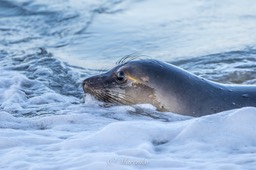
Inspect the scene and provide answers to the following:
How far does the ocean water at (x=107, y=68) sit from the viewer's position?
4035 millimetres

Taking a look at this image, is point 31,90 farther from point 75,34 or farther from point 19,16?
point 19,16

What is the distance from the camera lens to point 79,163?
387 centimetres

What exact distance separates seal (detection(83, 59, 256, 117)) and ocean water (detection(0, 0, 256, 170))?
0.10 m

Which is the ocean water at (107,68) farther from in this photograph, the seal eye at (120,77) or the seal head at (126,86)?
the seal eye at (120,77)

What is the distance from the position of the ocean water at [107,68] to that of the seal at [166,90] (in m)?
0.10

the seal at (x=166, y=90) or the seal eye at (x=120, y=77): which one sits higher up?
the seal eye at (x=120, y=77)

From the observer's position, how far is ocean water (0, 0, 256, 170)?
159 inches

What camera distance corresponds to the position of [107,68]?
748 cm

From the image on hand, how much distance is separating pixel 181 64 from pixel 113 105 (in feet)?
7.07

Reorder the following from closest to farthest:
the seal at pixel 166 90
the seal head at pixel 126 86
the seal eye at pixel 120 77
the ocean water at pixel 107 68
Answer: the ocean water at pixel 107 68, the seal at pixel 166 90, the seal head at pixel 126 86, the seal eye at pixel 120 77

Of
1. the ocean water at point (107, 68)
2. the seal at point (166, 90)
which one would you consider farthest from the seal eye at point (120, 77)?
the ocean water at point (107, 68)

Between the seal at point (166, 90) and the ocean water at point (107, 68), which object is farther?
the seal at point (166, 90)

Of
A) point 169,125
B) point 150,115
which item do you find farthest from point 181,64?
point 169,125

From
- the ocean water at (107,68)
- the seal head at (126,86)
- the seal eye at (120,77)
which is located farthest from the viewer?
the seal eye at (120,77)
